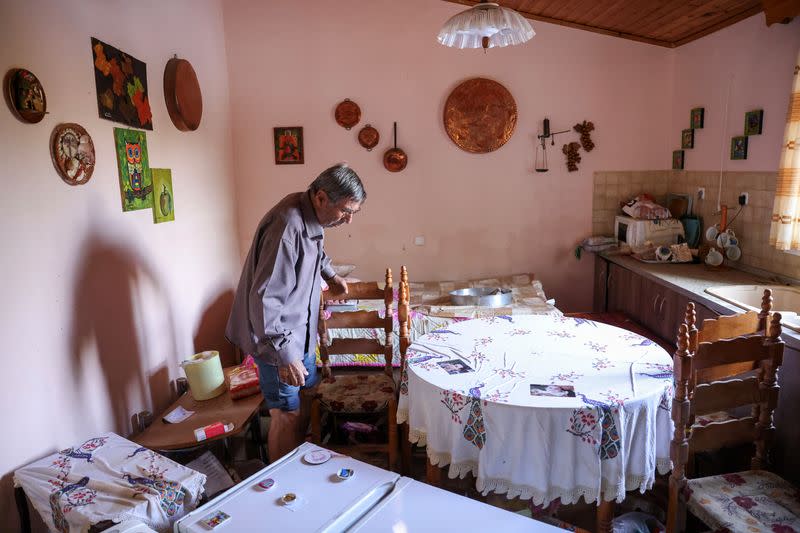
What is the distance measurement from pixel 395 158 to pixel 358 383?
7.11 feet

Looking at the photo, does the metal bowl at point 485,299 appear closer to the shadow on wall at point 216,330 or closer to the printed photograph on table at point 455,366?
the printed photograph on table at point 455,366

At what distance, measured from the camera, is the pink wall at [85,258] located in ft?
6.11

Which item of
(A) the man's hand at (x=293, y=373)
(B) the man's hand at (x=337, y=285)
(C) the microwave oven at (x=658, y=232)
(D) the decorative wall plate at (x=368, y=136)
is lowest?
(A) the man's hand at (x=293, y=373)

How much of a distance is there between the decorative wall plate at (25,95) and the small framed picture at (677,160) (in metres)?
4.19

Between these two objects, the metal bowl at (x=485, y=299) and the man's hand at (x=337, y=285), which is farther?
the metal bowl at (x=485, y=299)

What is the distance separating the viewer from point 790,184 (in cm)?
273

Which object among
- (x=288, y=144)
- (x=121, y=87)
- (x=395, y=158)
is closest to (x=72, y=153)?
(x=121, y=87)

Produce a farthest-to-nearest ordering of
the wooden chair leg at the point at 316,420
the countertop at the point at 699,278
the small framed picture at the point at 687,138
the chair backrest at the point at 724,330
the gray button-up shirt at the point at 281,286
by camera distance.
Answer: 1. the small framed picture at the point at 687,138
2. the countertop at the point at 699,278
3. the wooden chair leg at the point at 316,420
4. the gray button-up shirt at the point at 281,286
5. the chair backrest at the point at 724,330

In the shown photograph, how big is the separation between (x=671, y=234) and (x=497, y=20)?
250 centimetres

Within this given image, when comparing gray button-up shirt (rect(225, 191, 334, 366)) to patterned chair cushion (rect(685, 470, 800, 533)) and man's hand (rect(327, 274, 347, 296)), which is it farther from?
patterned chair cushion (rect(685, 470, 800, 533))

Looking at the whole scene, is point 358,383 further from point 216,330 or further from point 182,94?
point 182,94

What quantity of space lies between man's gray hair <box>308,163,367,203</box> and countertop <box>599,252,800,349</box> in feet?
6.29

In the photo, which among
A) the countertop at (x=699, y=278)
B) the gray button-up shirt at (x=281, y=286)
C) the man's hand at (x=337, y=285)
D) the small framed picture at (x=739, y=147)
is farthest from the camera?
the small framed picture at (x=739, y=147)

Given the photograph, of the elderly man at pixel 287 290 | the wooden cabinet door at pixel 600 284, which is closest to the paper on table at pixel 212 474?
the elderly man at pixel 287 290
